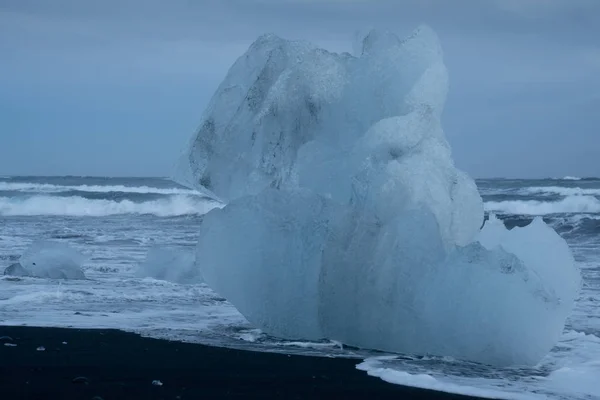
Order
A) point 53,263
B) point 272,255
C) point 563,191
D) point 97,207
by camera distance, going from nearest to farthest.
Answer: point 272,255, point 53,263, point 97,207, point 563,191

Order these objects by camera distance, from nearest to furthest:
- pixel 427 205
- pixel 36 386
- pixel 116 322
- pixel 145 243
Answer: pixel 36 386, pixel 427 205, pixel 116 322, pixel 145 243

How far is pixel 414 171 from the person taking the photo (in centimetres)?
591

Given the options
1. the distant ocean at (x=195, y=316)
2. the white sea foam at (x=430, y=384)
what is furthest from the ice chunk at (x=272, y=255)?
the white sea foam at (x=430, y=384)

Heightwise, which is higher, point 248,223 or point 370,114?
point 370,114

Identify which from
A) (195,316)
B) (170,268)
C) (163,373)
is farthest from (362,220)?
(170,268)

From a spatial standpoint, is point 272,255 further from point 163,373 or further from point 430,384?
point 430,384

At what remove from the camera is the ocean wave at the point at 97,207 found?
1271 inches

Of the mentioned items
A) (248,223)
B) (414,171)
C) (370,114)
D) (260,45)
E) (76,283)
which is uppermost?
(260,45)

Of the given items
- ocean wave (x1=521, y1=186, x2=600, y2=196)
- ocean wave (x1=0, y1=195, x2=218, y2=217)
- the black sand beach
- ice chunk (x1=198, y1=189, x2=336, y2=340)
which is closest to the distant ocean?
ice chunk (x1=198, y1=189, x2=336, y2=340)

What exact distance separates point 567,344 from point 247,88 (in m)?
3.14

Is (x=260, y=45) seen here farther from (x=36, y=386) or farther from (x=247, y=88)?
(x=36, y=386)

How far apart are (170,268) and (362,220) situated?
4595 millimetres

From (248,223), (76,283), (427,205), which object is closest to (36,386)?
(248,223)

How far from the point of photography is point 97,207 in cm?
3400
